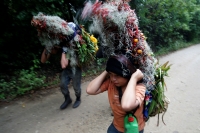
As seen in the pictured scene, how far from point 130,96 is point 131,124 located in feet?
0.98

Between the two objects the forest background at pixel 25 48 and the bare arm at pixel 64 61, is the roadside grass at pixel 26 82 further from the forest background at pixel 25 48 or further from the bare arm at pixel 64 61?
the bare arm at pixel 64 61

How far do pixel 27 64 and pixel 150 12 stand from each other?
8277mm

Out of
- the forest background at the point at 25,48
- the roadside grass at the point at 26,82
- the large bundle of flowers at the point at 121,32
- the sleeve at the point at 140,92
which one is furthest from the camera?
the forest background at the point at 25,48

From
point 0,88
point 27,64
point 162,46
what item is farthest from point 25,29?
point 162,46

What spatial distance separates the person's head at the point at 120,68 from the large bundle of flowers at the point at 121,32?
0.07 metres

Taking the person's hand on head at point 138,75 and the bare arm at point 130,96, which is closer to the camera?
the bare arm at point 130,96

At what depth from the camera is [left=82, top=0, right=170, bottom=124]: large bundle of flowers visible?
1.71 metres

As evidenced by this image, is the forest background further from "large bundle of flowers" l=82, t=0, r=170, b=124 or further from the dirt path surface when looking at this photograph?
"large bundle of flowers" l=82, t=0, r=170, b=124

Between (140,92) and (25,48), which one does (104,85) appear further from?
(25,48)

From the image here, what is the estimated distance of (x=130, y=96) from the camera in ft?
5.79

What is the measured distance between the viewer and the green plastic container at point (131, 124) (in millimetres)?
1809

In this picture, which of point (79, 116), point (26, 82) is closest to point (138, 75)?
point (79, 116)

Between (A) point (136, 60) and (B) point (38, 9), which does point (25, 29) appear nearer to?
(B) point (38, 9)

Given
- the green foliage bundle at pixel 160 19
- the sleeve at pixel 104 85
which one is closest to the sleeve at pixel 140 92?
the sleeve at pixel 104 85
